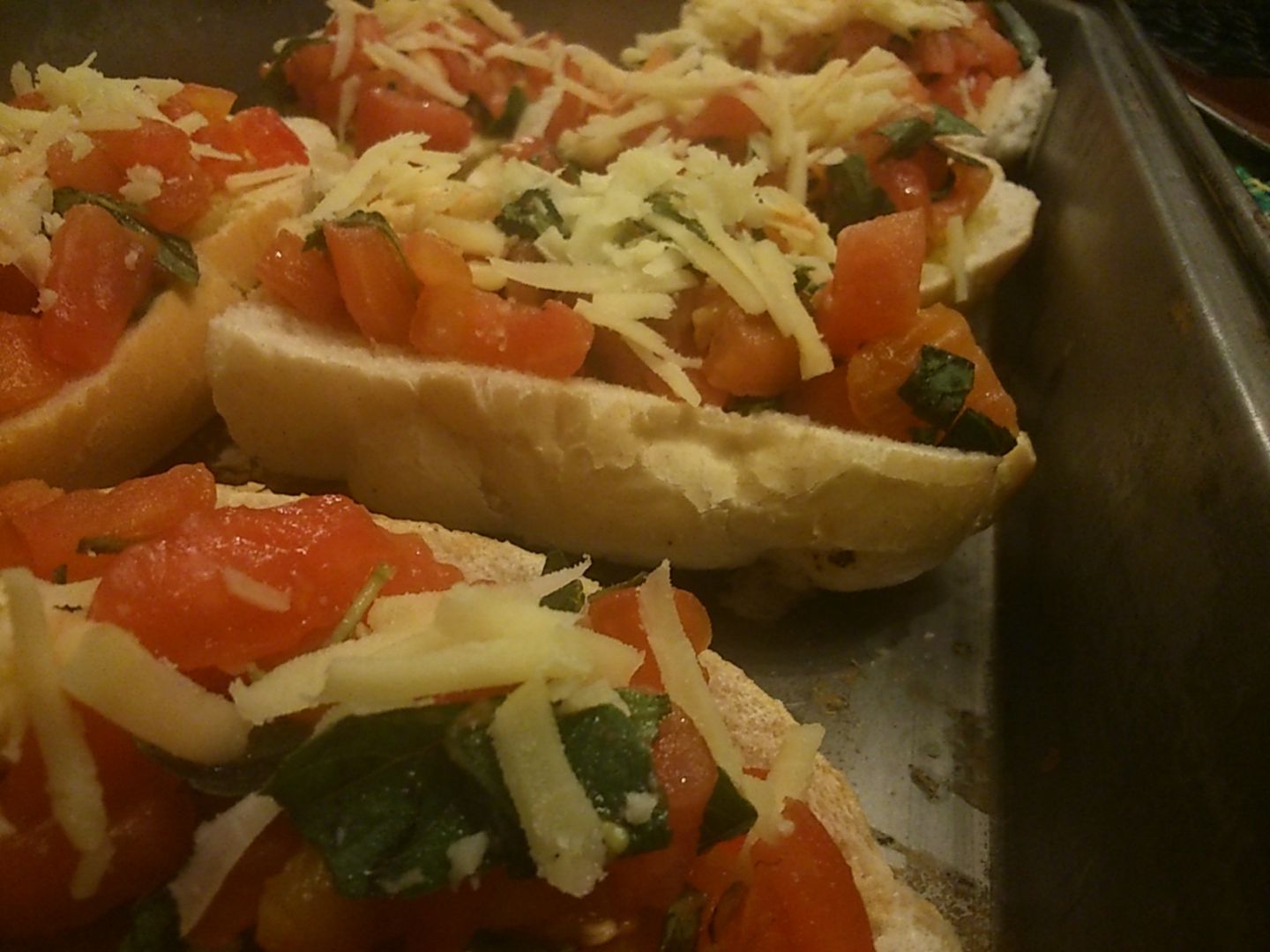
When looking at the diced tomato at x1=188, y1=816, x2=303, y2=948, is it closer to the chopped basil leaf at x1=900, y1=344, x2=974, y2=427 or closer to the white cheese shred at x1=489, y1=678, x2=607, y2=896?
the white cheese shred at x1=489, y1=678, x2=607, y2=896

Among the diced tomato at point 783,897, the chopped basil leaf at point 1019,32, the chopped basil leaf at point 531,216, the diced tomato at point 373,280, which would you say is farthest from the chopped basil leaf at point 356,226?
the chopped basil leaf at point 1019,32

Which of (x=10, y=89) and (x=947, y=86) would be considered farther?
(x=947, y=86)

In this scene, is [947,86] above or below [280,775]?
above

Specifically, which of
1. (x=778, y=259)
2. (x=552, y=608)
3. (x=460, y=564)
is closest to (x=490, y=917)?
(x=552, y=608)

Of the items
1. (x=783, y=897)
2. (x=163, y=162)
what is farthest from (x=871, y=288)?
(x=163, y=162)

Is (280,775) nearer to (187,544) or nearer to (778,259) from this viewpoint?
(187,544)
